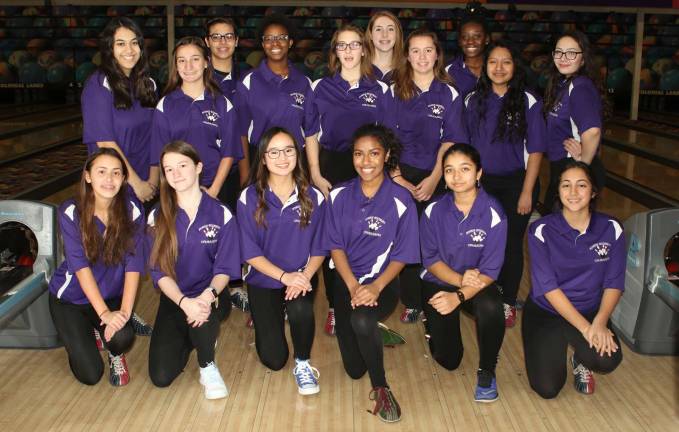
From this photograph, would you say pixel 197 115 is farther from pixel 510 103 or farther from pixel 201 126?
pixel 510 103

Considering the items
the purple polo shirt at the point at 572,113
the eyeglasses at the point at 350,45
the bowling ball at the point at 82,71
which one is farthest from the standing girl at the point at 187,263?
the bowling ball at the point at 82,71

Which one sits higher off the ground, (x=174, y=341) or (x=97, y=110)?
(x=97, y=110)

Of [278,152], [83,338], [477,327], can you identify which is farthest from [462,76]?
[83,338]

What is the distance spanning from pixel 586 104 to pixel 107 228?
1.89 m

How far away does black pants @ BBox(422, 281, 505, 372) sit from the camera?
2.66 meters

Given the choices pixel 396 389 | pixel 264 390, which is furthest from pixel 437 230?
pixel 264 390

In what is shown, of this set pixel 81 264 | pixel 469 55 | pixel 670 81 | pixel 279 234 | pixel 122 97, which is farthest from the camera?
pixel 670 81

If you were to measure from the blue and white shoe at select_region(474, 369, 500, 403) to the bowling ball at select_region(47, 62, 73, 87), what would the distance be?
976 cm

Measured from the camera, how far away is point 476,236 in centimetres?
276

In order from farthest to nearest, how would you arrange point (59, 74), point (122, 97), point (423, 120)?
point (59, 74) < point (423, 120) < point (122, 97)

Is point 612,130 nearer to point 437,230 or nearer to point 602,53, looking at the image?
point 602,53

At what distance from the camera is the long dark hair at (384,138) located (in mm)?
2732

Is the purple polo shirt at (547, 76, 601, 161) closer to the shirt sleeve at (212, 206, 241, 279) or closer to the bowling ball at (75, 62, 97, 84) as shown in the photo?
the shirt sleeve at (212, 206, 241, 279)

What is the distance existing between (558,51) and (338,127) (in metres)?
0.94
